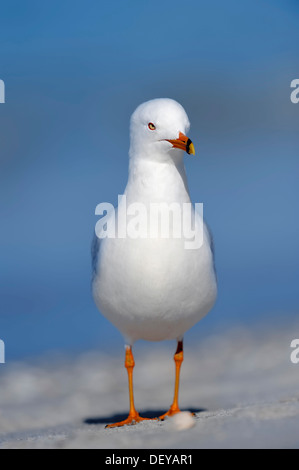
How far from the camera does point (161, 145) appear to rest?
7.92 meters

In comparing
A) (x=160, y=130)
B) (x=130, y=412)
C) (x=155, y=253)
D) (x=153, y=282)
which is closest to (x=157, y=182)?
(x=160, y=130)

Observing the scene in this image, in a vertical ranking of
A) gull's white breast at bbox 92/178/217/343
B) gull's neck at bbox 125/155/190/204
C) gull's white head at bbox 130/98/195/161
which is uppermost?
gull's white head at bbox 130/98/195/161

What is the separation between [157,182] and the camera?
8008 mm

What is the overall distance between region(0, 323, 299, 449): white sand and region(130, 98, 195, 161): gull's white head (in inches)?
96.4

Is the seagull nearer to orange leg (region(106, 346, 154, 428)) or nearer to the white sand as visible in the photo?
orange leg (region(106, 346, 154, 428))

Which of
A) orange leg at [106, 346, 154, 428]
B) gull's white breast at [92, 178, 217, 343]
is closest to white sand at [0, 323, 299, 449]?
orange leg at [106, 346, 154, 428]

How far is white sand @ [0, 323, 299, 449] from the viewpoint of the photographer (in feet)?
22.2

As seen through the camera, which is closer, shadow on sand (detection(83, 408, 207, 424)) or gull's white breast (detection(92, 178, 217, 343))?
gull's white breast (detection(92, 178, 217, 343))

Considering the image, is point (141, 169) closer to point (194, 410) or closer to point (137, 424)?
point (137, 424)

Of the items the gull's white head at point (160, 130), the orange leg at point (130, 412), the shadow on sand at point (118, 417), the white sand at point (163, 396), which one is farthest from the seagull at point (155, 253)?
the shadow on sand at point (118, 417)

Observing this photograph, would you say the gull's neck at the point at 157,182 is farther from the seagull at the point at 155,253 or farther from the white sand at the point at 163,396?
the white sand at the point at 163,396

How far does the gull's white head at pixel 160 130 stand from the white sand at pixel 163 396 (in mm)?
2448

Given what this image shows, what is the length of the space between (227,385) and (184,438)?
4896mm
